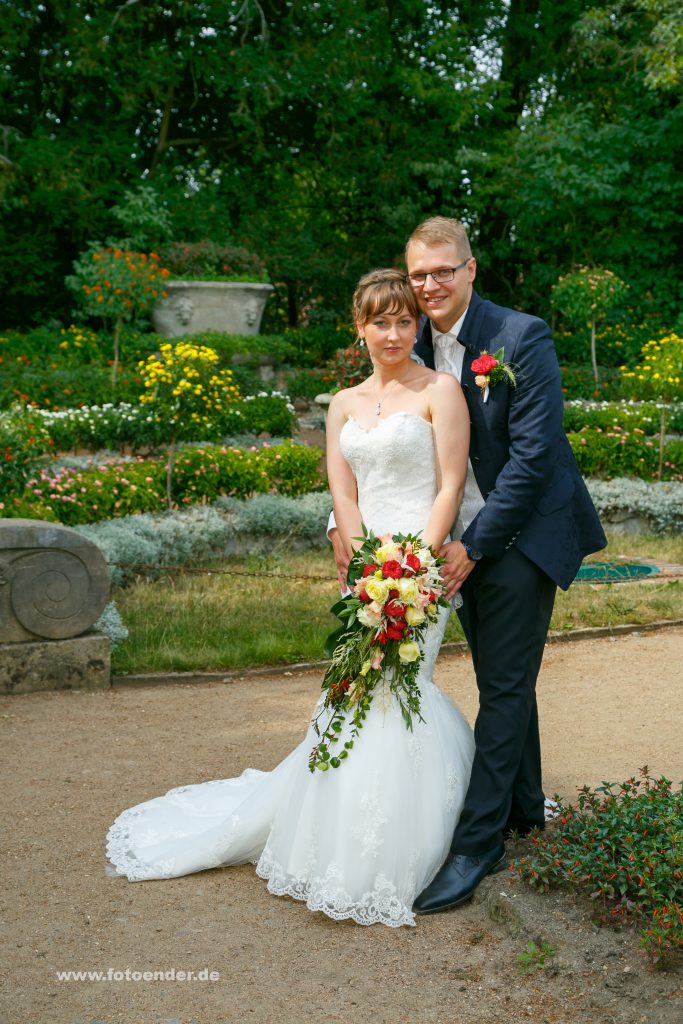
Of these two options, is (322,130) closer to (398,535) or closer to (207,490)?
(207,490)

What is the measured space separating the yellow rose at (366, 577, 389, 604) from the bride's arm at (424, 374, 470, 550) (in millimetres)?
240

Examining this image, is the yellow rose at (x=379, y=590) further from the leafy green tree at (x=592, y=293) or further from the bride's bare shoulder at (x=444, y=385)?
the leafy green tree at (x=592, y=293)

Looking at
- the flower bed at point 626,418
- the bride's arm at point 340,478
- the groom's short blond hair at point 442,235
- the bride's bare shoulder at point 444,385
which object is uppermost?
the groom's short blond hair at point 442,235

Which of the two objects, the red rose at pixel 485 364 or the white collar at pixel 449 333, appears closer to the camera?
the red rose at pixel 485 364

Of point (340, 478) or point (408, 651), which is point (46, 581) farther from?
point (408, 651)

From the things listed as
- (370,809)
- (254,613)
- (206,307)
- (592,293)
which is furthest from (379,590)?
(592,293)

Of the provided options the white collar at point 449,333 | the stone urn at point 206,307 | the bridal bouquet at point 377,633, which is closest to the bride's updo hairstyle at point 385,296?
the white collar at point 449,333

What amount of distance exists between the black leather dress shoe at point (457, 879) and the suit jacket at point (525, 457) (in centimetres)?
88

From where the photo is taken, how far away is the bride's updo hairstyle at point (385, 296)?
3.25m

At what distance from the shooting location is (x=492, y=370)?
3191mm

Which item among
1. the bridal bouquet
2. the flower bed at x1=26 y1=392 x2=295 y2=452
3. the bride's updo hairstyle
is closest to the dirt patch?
the bridal bouquet

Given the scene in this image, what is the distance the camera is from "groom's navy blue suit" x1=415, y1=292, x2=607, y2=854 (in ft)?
10.4

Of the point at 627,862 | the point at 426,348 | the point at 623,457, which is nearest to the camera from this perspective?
the point at 627,862

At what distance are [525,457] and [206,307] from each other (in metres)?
13.6
